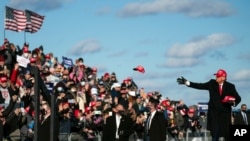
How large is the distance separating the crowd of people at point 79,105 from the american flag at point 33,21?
5.18 meters

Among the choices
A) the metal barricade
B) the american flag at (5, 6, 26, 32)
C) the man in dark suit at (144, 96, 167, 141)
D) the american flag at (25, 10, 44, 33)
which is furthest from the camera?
the american flag at (25, 10, 44, 33)

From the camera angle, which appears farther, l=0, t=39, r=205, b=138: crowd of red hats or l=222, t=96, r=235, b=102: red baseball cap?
l=0, t=39, r=205, b=138: crowd of red hats

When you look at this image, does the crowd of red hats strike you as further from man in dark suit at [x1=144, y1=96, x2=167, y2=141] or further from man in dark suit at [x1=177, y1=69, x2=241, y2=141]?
man in dark suit at [x1=177, y1=69, x2=241, y2=141]

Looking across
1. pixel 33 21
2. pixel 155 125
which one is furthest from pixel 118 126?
pixel 33 21

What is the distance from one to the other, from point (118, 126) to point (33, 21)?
1529 centimetres

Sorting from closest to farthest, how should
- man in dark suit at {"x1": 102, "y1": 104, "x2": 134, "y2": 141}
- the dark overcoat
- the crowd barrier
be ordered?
1. the dark overcoat
2. the crowd barrier
3. man in dark suit at {"x1": 102, "y1": 104, "x2": 134, "y2": 141}

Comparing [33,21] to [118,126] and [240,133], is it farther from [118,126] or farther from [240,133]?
[240,133]

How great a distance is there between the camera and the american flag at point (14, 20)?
35281 mm

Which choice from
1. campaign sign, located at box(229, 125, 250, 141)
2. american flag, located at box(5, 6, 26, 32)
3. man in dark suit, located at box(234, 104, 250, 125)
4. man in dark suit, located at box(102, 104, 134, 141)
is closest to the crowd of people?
man in dark suit, located at box(102, 104, 134, 141)

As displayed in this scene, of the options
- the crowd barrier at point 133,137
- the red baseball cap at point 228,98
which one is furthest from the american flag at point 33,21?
the red baseball cap at point 228,98

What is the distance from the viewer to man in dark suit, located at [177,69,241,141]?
68.2ft

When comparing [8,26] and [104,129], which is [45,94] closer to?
[104,129]

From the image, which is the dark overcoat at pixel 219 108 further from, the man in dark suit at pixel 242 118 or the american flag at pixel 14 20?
the american flag at pixel 14 20


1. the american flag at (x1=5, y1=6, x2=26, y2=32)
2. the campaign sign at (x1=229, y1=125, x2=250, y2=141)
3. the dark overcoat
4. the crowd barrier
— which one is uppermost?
the american flag at (x1=5, y1=6, x2=26, y2=32)
